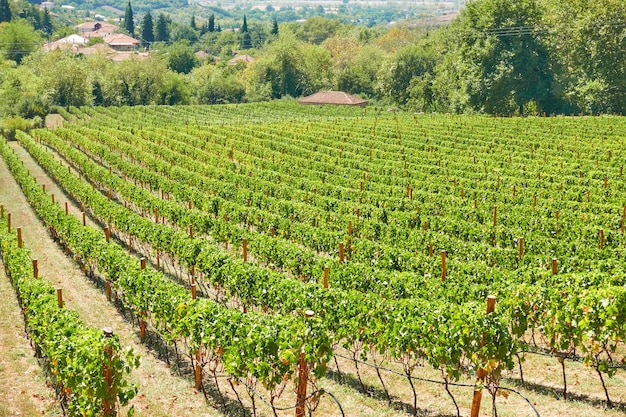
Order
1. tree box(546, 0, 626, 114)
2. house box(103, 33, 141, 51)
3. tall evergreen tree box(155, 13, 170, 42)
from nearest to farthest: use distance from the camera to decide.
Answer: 1. tree box(546, 0, 626, 114)
2. house box(103, 33, 141, 51)
3. tall evergreen tree box(155, 13, 170, 42)

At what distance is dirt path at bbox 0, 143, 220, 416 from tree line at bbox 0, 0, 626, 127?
45.0m

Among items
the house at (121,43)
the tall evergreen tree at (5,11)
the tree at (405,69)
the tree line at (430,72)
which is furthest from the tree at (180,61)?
the tall evergreen tree at (5,11)

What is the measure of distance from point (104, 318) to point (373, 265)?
21.6ft

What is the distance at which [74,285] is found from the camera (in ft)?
59.8

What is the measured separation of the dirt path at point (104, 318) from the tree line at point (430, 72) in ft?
148

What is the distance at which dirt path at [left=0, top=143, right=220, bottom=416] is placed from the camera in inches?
450

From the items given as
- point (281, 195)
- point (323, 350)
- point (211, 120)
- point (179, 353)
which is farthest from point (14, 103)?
point (323, 350)

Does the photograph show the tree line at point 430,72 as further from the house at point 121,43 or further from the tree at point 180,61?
the house at point 121,43

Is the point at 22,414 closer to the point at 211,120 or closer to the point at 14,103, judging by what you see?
the point at 211,120

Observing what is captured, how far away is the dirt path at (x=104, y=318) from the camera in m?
11.4

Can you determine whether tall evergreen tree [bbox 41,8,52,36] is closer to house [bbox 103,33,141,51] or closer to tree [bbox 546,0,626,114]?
house [bbox 103,33,141,51]

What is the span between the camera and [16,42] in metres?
118

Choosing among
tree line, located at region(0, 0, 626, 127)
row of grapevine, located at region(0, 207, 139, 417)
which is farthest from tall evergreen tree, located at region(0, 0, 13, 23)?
row of grapevine, located at region(0, 207, 139, 417)

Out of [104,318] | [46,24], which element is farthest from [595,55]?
[46,24]
